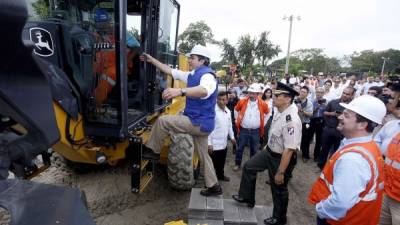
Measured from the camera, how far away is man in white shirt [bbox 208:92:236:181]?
490 cm

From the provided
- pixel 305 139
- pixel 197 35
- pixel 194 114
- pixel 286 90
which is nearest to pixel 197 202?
pixel 194 114

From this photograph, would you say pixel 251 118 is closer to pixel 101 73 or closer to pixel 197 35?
pixel 101 73

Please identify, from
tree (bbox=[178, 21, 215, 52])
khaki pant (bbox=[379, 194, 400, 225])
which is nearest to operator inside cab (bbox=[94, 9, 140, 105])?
khaki pant (bbox=[379, 194, 400, 225])

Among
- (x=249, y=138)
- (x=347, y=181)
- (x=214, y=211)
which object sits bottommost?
(x=214, y=211)

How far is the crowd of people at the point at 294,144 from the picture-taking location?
211 cm

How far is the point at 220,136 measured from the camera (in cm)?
491

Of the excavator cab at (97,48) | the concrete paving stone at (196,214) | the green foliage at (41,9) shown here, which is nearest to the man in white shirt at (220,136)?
the concrete paving stone at (196,214)

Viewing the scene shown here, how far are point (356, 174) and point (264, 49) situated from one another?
Result: 128ft

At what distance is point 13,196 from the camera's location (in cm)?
87

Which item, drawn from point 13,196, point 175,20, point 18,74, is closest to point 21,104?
point 18,74

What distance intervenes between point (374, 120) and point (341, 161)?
42 cm

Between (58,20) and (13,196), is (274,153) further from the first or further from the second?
(13,196)

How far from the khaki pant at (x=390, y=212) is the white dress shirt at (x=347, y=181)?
35.6 inches

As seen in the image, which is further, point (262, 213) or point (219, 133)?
point (219, 133)
